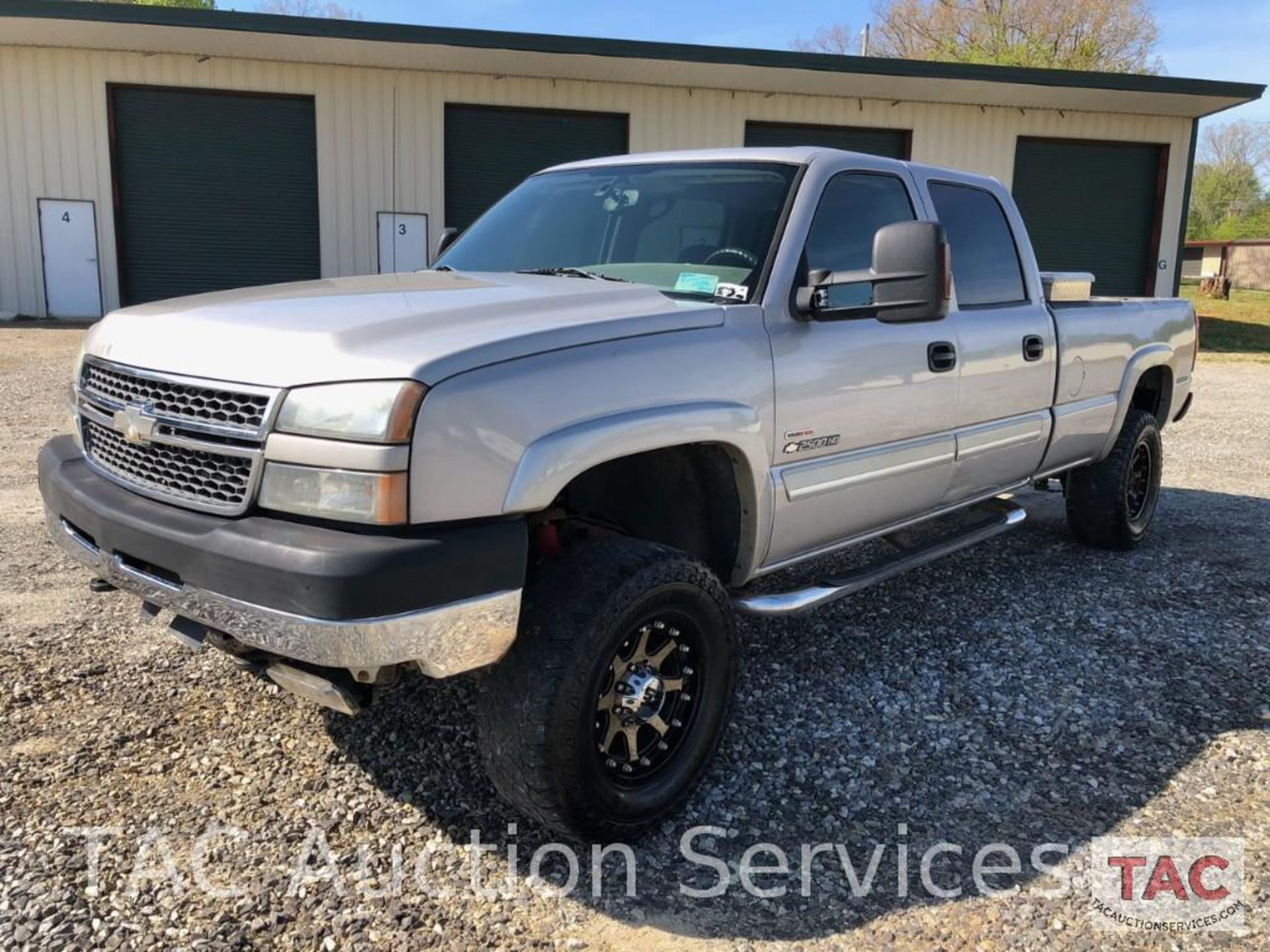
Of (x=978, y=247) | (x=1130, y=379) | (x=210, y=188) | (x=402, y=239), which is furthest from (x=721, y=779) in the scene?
(x=210, y=188)

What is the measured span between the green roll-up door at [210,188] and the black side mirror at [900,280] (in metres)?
15.6

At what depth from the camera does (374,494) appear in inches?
92.4

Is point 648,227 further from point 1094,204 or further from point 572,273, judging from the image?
point 1094,204

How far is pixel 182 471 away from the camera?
2.69 meters

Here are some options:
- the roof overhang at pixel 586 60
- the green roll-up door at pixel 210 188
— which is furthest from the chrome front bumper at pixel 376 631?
the green roll-up door at pixel 210 188

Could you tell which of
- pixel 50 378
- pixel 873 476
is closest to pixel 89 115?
pixel 50 378

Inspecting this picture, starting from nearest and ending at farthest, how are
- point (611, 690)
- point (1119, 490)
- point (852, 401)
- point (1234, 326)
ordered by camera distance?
point (611, 690) < point (852, 401) < point (1119, 490) < point (1234, 326)

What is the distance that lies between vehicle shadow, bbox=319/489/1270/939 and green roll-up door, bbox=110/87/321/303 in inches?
601

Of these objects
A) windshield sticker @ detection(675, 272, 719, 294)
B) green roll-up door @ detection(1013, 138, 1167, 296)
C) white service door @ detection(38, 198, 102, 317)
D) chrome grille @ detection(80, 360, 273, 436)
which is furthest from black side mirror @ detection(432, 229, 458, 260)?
green roll-up door @ detection(1013, 138, 1167, 296)

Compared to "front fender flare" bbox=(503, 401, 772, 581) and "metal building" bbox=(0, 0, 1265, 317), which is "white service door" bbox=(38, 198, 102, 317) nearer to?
"metal building" bbox=(0, 0, 1265, 317)

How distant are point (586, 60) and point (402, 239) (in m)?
4.42

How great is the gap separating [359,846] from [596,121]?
1738 centimetres

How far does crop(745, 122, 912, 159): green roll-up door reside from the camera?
63.2ft

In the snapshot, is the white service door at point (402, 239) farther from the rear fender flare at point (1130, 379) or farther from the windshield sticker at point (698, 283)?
the windshield sticker at point (698, 283)
